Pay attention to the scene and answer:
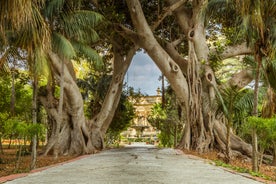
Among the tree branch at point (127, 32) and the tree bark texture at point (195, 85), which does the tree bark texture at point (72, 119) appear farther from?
the tree bark texture at point (195, 85)

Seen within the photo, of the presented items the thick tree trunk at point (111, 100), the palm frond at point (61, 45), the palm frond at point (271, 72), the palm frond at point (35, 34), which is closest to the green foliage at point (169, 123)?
the thick tree trunk at point (111, 100)

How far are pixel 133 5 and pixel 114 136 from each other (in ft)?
54.3

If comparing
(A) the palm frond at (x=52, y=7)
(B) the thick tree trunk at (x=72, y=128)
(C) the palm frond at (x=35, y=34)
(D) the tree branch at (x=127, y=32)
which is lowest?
(B) the thick tree trunk at (x=72, y=128)

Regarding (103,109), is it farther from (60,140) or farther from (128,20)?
(128,20)

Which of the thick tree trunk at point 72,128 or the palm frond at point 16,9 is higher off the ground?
the palm frond at point 16,9

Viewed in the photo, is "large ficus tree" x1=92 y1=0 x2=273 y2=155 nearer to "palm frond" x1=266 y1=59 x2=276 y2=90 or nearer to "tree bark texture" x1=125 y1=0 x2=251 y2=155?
"tree bark texture" x1=125 y1=0 x2=251 y2=155

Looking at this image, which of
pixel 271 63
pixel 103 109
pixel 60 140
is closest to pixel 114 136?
pixel 103 109

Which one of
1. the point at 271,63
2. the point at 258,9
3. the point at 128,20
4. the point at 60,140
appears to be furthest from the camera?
the point at 128,20

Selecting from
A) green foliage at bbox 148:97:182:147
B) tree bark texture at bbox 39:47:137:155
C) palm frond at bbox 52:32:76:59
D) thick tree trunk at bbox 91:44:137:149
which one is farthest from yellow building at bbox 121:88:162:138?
palm frond at bbox 52:32:76:59

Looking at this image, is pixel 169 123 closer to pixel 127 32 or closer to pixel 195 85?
pixel 195 85

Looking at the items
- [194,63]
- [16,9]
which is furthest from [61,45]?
[194,63]

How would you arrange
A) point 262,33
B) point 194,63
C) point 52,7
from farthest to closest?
point 194,63, point 52,7, point 262,33

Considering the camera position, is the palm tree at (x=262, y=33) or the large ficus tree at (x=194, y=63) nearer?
the palm tree at (x=262, y=33)

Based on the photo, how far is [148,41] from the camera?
1568 cm
